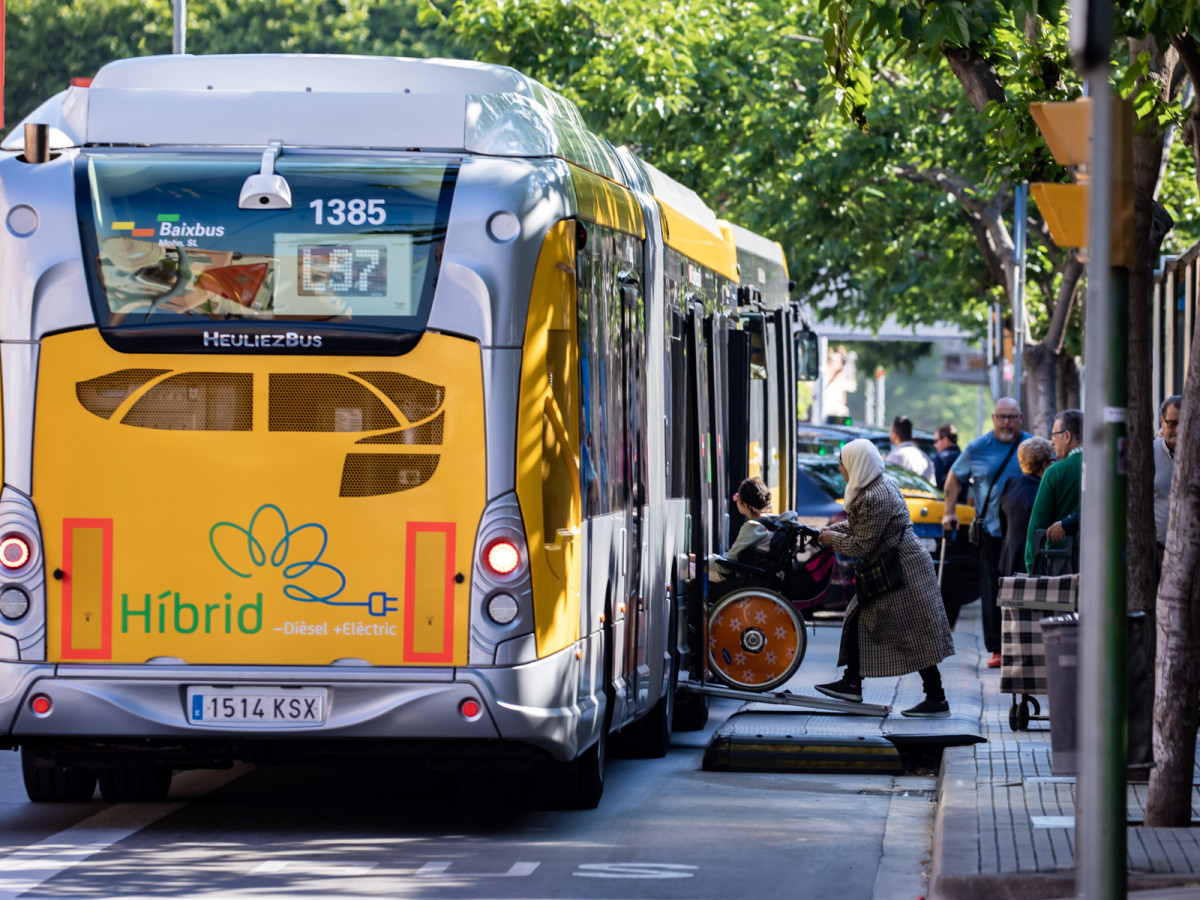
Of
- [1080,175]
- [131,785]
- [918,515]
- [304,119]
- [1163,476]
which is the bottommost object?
[131,785]

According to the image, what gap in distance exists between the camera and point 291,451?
8.16 meters

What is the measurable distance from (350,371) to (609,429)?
1.39m

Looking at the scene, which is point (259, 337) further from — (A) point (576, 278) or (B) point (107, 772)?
(B) point (107, 772)

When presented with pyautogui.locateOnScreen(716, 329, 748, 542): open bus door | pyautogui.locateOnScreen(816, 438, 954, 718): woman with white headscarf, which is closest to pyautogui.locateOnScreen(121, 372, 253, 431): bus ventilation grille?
pyautogui.locateOnScreen(816, 438, 954, 718): woman with white headscarf

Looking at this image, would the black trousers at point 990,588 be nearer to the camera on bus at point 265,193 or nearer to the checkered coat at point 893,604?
the checkered coat at point 893,604

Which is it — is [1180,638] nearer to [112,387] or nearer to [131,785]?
[112,387]

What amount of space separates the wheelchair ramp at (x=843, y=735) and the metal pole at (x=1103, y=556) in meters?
4.81

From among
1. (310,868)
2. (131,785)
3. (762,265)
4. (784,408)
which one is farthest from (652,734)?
(762,265)

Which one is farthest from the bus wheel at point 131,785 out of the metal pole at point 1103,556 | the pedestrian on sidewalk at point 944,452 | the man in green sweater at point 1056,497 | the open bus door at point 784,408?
the pedestrian on sidewalk at point 944,452

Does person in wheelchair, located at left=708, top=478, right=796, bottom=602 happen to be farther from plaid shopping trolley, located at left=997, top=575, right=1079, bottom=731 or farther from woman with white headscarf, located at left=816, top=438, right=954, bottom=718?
plaid shopping trolley, located at left=997, top=575, right=1079, bottom=731

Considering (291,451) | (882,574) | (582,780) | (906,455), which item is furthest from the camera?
(906,455)

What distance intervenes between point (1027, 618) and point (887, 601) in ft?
5.84

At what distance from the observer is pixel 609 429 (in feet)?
29.9

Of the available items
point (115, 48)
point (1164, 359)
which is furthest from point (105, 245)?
point (115, 48)
